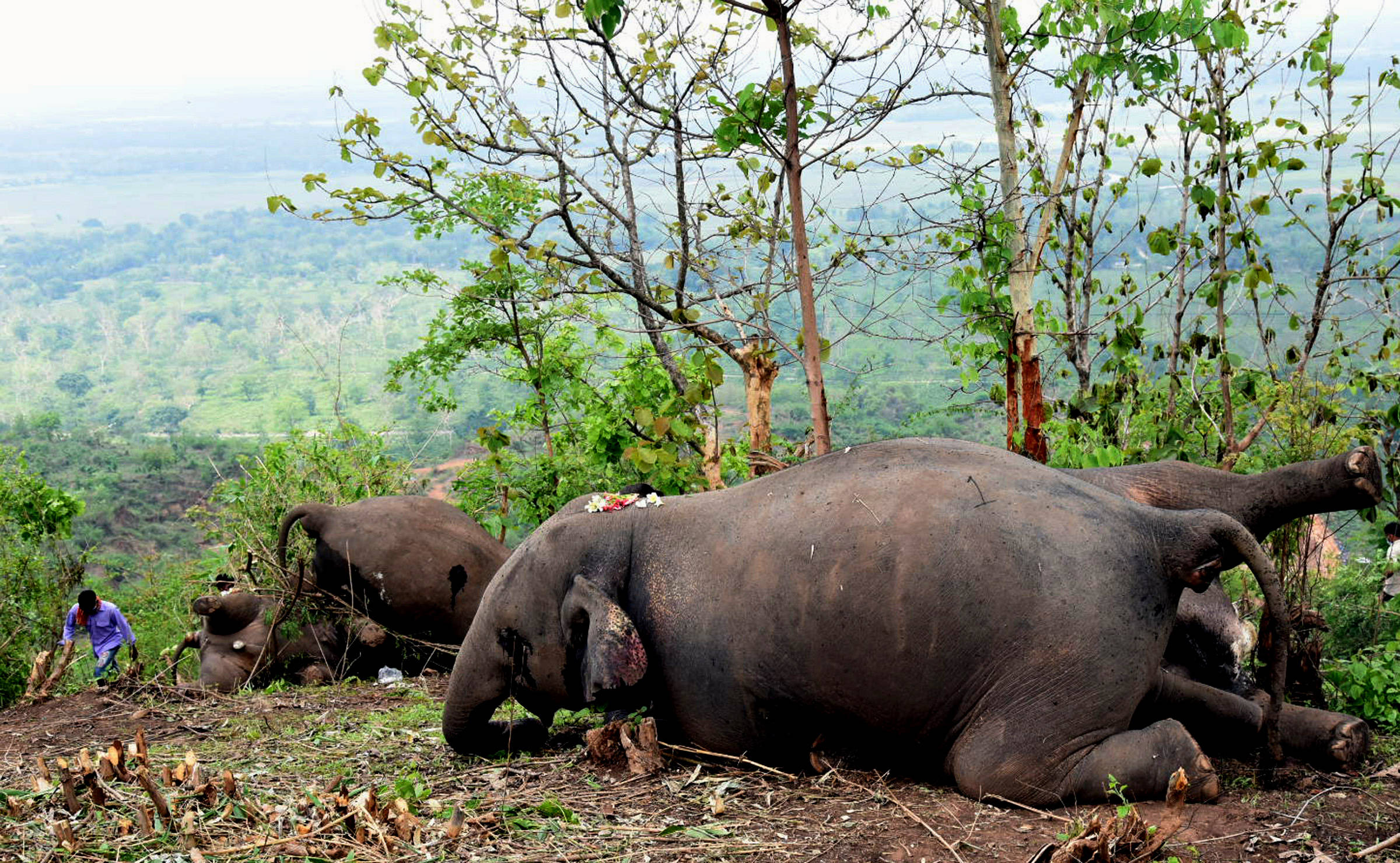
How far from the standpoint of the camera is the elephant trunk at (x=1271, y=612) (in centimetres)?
453

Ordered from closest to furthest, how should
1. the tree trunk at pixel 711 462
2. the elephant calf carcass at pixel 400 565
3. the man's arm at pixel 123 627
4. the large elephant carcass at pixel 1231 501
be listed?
the large elephant carcass at pixel 1231 501, the tree trunk at pixel 711 462, the elephant calf carcass at pixel 400 565, the man's arm at pixel 123 627

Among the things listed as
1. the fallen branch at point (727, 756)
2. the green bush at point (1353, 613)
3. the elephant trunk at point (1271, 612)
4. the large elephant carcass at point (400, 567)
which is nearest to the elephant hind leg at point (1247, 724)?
the elephant trunk at point (1271, 612)

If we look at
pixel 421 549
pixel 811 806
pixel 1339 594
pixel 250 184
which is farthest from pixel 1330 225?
pixel 250 184

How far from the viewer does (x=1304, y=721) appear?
4742 mm

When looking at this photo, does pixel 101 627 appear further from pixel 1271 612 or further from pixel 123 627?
pixel 1271 612

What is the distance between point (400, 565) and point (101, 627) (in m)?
3.17

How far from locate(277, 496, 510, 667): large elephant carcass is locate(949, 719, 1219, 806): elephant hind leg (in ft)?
16.3

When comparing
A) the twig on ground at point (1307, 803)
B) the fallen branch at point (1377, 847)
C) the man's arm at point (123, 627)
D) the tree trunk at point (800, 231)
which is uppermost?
the tree trunk at point (800, 231)

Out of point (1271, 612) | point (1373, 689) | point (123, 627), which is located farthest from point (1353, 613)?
point (123, 627)

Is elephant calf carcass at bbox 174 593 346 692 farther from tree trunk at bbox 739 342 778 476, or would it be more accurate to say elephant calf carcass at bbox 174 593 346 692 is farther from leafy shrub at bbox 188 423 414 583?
tree trunk at bbox 739 342 778 476

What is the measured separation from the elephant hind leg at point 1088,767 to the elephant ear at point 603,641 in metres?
1.47

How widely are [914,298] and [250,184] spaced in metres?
117

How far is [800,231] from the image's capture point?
6.18 metres

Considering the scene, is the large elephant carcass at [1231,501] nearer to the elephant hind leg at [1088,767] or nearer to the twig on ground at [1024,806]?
the elephant hind leg at [1088,767]
